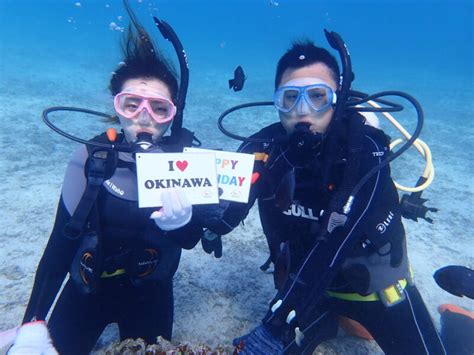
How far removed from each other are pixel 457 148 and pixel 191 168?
1144cm

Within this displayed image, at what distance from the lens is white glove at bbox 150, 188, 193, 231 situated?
89.4 inches

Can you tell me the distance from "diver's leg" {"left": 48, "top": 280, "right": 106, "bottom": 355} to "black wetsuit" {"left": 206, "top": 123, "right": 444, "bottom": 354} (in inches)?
53.3

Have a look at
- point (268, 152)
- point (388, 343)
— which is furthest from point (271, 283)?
point (268, 152)

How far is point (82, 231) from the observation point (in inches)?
99.8

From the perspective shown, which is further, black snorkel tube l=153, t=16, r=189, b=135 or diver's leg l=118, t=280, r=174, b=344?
diver's leg l=118, t=280, r=174, b=344

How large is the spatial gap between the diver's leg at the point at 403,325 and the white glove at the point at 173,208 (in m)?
1.89

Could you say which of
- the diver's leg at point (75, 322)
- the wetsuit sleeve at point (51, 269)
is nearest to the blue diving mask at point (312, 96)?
the wetsuit sleeve at point (51, 269)

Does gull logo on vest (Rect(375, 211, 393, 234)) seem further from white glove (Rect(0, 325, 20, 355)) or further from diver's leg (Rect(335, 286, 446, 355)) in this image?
white glove (Rect(0, 325, 20, 355))

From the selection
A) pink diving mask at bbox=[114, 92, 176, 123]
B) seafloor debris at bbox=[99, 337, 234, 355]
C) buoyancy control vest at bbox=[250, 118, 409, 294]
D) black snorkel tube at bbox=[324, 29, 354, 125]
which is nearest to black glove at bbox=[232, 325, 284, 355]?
seafloor debris at bbox=[99, 337, 234, 355]

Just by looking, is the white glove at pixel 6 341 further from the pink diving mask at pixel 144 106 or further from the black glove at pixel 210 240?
the pink diving mask at pixel 144 106

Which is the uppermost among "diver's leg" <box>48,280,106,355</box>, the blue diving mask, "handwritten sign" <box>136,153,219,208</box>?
the blue diving mask

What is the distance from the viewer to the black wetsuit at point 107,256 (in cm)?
271

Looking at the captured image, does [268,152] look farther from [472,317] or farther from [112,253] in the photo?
[472,317]

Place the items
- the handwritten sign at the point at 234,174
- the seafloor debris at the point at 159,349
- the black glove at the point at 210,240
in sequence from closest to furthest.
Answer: the seafloor debris at the point at 159,349, the handwritten sign at the point at 234,174, the black glove at the point at 210,240
